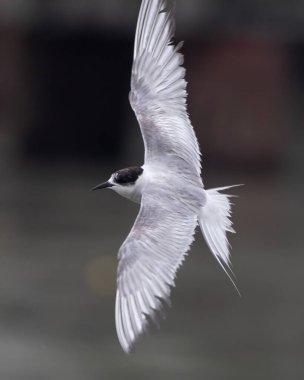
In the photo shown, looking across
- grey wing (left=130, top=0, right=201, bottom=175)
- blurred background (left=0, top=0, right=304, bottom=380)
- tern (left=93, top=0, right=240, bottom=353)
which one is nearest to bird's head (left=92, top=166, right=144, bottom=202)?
tern (left=93, top=0, right=240, bottom=353)

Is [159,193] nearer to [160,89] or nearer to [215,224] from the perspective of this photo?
[215,224]

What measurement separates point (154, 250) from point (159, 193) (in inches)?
10.4

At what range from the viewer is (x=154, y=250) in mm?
5027

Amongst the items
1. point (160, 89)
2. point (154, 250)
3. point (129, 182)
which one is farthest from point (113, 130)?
point (154, 250)

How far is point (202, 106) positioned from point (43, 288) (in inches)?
205

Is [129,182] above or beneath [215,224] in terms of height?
above

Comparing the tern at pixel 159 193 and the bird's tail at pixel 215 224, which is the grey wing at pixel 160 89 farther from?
the bird's tail at pixel 215 224

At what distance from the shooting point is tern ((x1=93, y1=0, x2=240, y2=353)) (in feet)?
16.0

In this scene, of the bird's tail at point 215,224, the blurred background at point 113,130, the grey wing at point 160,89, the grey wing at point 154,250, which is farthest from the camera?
the blurred background at point 113,130

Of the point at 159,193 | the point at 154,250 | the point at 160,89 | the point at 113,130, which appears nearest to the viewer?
the point at 154,250

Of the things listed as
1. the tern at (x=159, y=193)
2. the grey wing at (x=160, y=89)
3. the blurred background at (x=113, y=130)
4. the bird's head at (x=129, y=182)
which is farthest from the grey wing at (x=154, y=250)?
the blurred background at (x=113, y=130)

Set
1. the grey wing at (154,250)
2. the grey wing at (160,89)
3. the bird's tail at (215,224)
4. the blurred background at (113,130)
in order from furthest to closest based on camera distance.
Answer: the blurred background at (113,130), the grey wing at (160,89), the bird's tail at (215,224), the grey wing at (154,250)

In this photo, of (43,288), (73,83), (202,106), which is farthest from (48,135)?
(43,288)

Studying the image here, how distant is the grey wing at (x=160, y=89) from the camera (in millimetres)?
5527
